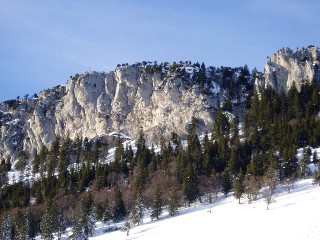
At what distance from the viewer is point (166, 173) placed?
114 meters

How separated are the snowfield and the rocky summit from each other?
246 feet

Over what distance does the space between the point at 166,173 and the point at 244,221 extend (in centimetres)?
4817

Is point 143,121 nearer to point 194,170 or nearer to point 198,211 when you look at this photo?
point 194,170

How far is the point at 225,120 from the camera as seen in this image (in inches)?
5851

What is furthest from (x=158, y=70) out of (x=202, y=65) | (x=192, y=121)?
(x=192, y=121)

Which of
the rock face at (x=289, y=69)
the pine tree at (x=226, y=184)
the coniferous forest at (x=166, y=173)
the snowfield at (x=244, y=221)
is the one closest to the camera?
the snowfield at (x=244, y=221)

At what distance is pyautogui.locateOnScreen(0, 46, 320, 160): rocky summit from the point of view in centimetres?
16850

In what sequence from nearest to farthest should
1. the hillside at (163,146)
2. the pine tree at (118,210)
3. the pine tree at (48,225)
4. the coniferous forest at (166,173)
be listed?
the pine tree at (48,225)
the coniferous forest at (166,173)
the hillside at (163,146)
the pine tree at (118,210)

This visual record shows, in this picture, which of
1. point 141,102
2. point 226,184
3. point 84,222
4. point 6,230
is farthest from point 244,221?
point 141,102

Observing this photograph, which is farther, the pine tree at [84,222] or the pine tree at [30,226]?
the pine tree at [30,226]

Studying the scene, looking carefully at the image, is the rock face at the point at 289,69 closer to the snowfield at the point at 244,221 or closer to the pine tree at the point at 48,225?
the snowfield at the point at 244,221

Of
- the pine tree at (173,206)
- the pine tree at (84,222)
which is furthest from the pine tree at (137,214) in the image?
the pine tree at (84,222)

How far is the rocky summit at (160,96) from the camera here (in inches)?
6634

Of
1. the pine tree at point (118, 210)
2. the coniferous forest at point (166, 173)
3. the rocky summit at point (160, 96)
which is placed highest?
the rocky summit at point (160, 96)
